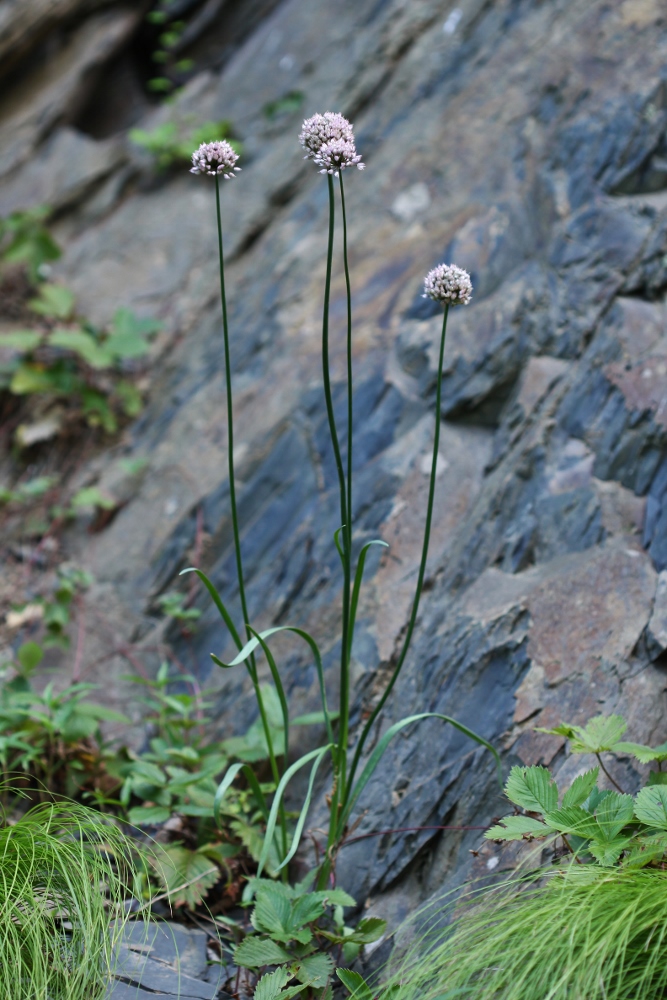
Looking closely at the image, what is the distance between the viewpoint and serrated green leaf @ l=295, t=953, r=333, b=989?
61.6 inches

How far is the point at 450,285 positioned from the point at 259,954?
1.42 meters

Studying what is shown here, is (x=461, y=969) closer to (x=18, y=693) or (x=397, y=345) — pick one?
(x=18, y=693)

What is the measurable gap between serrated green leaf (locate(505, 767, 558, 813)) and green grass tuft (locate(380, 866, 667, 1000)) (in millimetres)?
130

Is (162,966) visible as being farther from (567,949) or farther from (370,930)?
(567,949)

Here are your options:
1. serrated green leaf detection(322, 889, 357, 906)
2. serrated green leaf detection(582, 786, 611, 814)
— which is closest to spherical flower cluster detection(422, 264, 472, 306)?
serrated green leaf detection(582, 786, 611, 814)

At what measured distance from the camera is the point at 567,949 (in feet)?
4.24

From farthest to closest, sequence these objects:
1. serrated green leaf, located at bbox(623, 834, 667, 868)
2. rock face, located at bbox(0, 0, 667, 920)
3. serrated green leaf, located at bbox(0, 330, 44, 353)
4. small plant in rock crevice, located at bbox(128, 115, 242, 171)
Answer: small plant in rock crevice, located at bbox(128, 115, 242, 171)
serrated green leaf, located at bbox(0, 330, 44, 353)
rock face, located at bbox(0, 0, 667, 920)
serrated green leaf, located at bbox(623, 834, 667, 868)

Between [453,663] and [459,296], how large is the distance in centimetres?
107

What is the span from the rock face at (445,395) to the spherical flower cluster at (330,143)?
129 centimetres

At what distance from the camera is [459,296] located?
1.62m

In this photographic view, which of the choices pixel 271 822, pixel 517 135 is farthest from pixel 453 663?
pixel 517 135

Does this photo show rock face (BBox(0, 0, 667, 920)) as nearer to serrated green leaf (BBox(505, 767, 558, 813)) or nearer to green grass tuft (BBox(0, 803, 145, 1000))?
serrated green leaf (BBox(505, 767, 558, 813))

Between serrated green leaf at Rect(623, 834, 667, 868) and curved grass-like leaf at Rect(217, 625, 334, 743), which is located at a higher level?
curved grass-like leaf at Rect(217, 625, 334, 743)

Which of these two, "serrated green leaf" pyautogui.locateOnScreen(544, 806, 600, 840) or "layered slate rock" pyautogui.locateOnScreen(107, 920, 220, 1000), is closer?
"serrated green leaf" pyautogui.locateOnScreen(544, 806, 600, 840)
